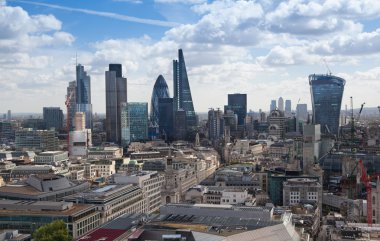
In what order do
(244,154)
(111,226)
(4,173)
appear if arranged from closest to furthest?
(111,226)
(4,173)
(244,154)

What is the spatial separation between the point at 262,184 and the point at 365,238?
34879 millimetres

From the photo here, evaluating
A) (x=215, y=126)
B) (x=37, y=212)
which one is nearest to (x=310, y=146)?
(x=37, y=212)

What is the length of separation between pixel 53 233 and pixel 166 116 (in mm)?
134029

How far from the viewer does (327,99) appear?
13488cm

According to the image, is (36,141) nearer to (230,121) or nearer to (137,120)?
(137,120)

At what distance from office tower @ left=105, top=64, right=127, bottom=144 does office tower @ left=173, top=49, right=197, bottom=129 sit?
70.0 feet

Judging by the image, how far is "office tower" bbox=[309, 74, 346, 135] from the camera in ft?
439

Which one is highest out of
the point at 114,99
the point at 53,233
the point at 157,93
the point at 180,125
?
the point at 157,93

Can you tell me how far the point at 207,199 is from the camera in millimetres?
62969

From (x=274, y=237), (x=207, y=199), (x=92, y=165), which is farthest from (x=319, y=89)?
(x=274, y=237)

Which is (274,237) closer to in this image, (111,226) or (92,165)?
(111,226)

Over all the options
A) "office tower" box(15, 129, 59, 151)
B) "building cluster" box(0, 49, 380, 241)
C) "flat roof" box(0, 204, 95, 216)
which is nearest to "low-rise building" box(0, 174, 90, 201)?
"building cluster" box(0, 49, 380, 241)

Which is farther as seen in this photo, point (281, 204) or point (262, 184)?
point (262, 184)

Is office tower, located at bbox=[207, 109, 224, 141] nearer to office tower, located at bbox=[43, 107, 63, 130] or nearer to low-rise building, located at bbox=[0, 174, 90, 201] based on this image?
office tower, located at bbox=[43, 107, 63, 130]
